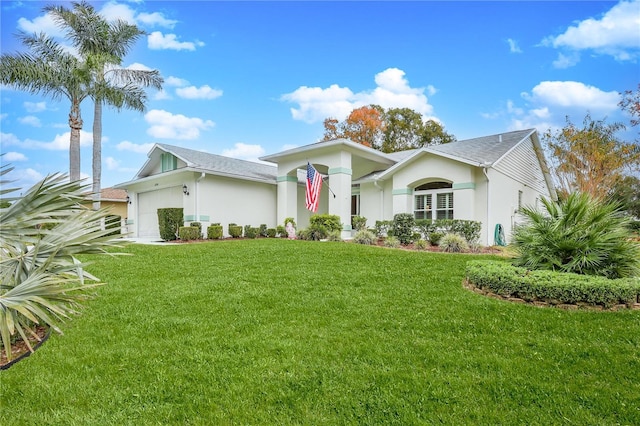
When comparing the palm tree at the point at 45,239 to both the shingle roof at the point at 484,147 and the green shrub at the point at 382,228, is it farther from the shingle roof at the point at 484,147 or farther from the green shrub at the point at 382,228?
the shingle roof at the point at 484,147

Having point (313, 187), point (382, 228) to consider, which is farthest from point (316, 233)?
point (382, 228)

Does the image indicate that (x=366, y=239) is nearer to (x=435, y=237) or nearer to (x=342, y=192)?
(x=435, y=237)

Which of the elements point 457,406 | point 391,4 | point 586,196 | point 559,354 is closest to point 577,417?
point 457,406

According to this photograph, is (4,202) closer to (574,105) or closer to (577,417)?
(577,417)

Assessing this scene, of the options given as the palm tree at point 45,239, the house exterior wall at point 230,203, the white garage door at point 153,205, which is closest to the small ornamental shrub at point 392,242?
the house exterior wall at point 230,203

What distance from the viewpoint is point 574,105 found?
1878 cm

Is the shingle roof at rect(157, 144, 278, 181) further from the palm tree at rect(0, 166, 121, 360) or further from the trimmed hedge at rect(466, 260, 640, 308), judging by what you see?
the trimmed hedge at rect(466, 260, 640, 308)

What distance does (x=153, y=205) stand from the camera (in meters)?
18.9

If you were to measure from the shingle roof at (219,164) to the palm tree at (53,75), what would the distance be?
4073mm

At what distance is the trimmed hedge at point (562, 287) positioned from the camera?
514 cm

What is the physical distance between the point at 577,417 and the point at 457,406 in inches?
34.9

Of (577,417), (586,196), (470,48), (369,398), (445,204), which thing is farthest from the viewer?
(445,204)

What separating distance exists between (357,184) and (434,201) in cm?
442

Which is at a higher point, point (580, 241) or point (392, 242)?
point (580, 241)
